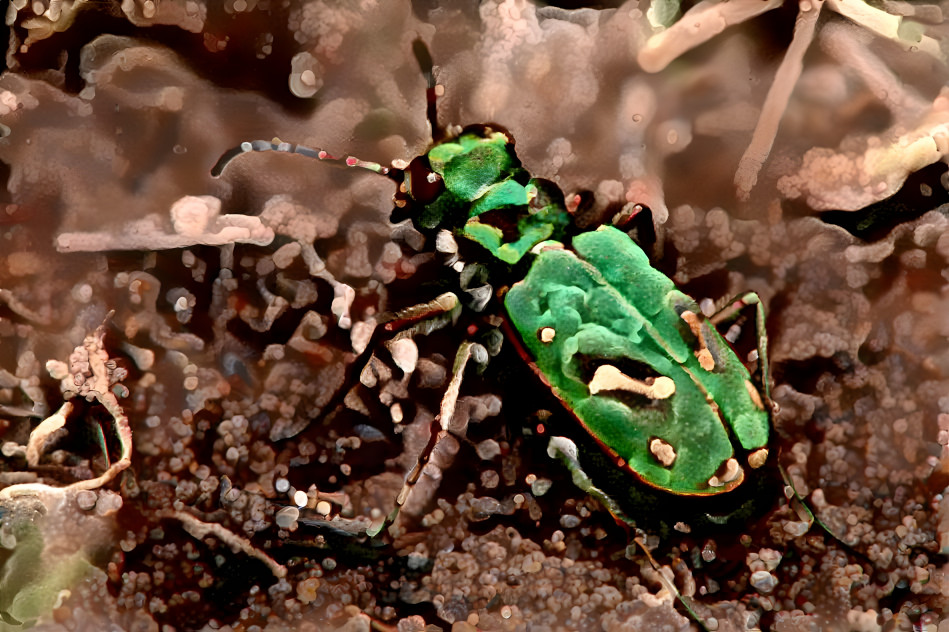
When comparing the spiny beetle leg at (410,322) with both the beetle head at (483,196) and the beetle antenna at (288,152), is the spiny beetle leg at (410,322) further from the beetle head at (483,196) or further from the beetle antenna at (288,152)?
the beetle antenna at (288,152)

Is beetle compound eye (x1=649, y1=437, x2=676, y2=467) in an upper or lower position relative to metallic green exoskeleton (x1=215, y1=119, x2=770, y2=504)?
lower

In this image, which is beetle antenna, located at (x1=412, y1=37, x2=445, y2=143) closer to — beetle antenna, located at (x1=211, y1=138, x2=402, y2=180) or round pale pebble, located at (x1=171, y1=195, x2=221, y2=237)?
beetle antenna, located at (x1=211, y1=138, x2=402, y2=180)

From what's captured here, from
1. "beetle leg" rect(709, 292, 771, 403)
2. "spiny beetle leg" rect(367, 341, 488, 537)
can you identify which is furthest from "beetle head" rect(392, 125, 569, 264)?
"beetle leg" rect(709, 292, 771, 403)

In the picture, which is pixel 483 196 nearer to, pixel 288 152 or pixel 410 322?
pixel 410 322

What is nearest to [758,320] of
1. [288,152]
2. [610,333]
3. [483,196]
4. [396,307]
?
[610,333]

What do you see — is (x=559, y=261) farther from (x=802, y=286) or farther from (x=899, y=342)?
(x=899, y=342)

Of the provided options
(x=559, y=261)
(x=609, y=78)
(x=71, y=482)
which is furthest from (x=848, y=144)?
(x=71, y=482)

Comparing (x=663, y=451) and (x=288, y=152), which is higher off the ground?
(x=288, y=152)
